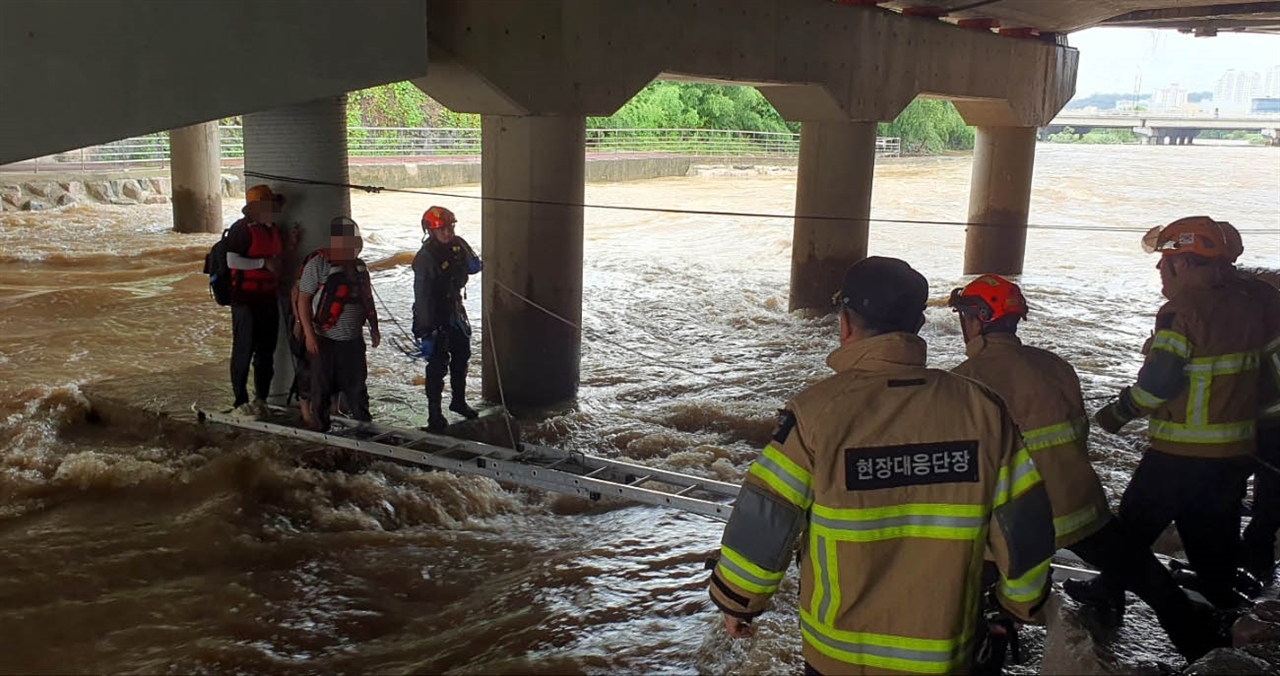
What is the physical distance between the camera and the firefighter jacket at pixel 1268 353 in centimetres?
442

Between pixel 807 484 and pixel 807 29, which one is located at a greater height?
pixel 807 29

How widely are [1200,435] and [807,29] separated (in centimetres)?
810

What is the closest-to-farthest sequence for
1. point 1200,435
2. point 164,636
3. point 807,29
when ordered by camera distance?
point 1200,435, point 164,636, point 807,29

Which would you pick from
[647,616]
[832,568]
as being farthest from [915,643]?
[647,616]

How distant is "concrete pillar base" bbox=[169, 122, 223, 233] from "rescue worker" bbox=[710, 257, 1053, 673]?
65.7 ft

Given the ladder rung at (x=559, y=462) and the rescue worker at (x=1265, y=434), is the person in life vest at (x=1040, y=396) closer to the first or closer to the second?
the rescue worker at (x=1265, y=434)

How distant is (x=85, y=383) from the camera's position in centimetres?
905

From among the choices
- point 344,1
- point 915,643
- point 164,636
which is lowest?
point 164,636

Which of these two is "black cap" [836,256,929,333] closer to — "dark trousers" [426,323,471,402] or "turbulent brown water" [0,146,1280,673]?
"turbulent brown water" [0,146,1280,673]

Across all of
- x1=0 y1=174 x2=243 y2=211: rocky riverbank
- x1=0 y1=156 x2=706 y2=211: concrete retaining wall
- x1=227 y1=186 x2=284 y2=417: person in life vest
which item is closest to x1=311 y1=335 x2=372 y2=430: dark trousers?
x1=227 y1=186 x2=284 y2=417: person in life vest

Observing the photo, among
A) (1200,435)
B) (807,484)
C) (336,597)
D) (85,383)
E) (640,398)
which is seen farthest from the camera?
(640,398)

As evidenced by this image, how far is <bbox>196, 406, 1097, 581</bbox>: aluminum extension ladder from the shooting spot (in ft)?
17.6

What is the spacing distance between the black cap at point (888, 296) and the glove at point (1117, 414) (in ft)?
6.91

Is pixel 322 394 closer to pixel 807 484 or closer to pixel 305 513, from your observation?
pixel 305 513
